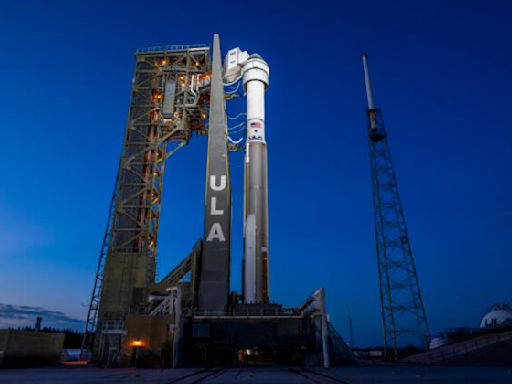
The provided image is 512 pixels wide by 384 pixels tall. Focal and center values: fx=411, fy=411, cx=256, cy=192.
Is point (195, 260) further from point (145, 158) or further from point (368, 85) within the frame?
point (368, 85)

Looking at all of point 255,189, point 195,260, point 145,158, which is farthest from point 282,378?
point 145,158

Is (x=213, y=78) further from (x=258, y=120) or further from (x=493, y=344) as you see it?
(x=493, y=344)

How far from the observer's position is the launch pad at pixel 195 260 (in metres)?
26.5

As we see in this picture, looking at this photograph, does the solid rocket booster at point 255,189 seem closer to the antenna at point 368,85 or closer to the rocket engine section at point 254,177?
the rocket engine section at point 254,177

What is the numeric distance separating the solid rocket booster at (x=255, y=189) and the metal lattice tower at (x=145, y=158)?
20.5 feet

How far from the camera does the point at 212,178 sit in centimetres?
3388

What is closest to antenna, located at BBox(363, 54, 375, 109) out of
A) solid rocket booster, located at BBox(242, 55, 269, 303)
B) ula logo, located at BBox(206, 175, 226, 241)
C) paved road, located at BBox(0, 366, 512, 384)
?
solid rocket booster, located at BBox(242, 55, 269, 303)

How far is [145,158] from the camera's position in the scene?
4288 centimetres

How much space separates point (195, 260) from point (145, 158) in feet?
49.4

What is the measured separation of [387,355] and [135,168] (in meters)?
33.6

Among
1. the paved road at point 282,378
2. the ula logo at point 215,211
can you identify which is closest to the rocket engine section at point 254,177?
the ula logo at point 215,211

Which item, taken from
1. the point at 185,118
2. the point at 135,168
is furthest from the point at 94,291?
the point at 185,118

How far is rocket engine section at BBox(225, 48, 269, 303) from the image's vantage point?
109 ft

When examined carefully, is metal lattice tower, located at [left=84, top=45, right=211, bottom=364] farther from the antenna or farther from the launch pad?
the antenna
